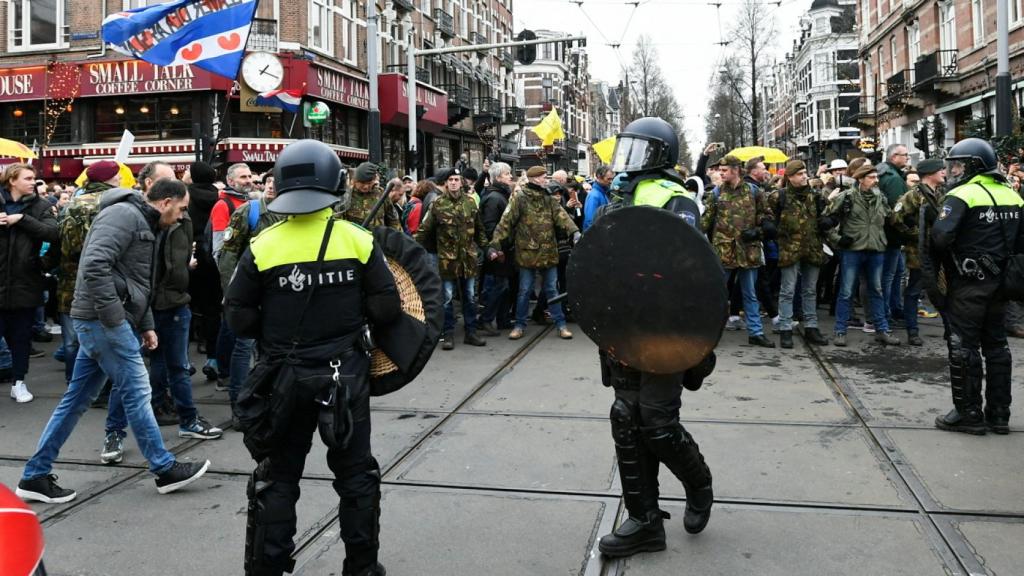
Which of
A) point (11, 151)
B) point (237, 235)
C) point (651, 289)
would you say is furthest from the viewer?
point (11, 151)

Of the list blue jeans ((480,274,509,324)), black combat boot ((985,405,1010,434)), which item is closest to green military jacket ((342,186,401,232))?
blue jeans ((480,274,509,324))

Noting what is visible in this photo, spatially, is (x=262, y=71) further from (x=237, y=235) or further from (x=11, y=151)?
(x=237, y=235)

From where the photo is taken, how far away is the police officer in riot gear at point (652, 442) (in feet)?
11.3

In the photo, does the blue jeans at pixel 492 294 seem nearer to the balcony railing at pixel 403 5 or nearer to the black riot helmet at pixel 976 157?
the black riot helmet at pixel 976 157

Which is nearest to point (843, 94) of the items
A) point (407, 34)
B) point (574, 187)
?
point (407, 34)

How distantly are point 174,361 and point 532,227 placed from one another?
14.4 ft

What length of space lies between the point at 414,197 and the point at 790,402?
559 cm

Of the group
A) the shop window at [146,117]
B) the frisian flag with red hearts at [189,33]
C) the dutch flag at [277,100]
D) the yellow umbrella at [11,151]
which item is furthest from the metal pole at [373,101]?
the shop window at [146,117]

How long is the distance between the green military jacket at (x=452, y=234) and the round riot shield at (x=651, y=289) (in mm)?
5342

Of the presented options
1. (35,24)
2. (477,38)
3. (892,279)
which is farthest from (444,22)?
(892,279)

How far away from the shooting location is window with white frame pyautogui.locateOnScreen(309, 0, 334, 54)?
2430 centimetres

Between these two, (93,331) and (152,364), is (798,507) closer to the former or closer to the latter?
(93,331)

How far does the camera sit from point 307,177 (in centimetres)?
306

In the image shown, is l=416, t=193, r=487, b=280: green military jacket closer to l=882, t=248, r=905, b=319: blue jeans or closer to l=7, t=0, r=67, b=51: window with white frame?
l=882, t=248, r=905, b=319: blue jeans
